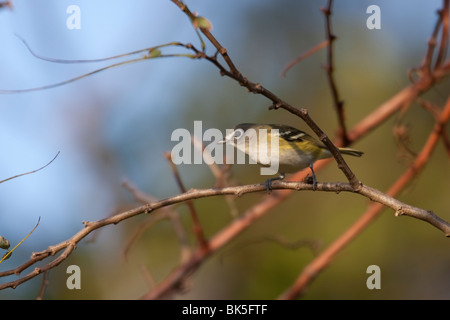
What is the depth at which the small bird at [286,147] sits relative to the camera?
3904mm

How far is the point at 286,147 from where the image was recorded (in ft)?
13.2

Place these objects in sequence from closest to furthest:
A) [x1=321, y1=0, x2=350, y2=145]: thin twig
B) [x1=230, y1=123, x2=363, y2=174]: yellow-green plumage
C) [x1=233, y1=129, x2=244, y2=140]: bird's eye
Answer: [x1=321, y1=0, x2=350, y2=145]: thin twig, [x1=230, y1=123, x2=363, y2=174]: yellow-green plumage, [x1=233, y1=129, x2=244, y2=140]: bird's eye

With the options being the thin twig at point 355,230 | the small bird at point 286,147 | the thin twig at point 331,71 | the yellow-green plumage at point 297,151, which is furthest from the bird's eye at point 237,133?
the thin twig at point 355,230

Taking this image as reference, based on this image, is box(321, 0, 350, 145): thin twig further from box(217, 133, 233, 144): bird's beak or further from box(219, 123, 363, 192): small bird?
box(217, 133, 233, 144): bird's beak

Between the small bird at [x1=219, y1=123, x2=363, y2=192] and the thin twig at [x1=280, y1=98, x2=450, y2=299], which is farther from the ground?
the small bird at [x1=219, y1=123, x2=363, y2=192]

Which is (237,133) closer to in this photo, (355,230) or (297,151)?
(297,151)

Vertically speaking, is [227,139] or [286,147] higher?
[227,139]

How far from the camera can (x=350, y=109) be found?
19.5 ft

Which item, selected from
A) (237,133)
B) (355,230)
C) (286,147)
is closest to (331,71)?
(355,230)

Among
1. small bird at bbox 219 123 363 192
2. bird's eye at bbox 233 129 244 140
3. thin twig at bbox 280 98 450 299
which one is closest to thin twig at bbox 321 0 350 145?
thin twig at bbox 280 98 450 299

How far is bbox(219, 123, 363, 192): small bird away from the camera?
3.90 m

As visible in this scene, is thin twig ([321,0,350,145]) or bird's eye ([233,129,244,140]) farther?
bird's eye ([233,129,244,140])

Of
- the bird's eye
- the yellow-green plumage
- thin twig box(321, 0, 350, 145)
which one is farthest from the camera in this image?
the bird's eye
